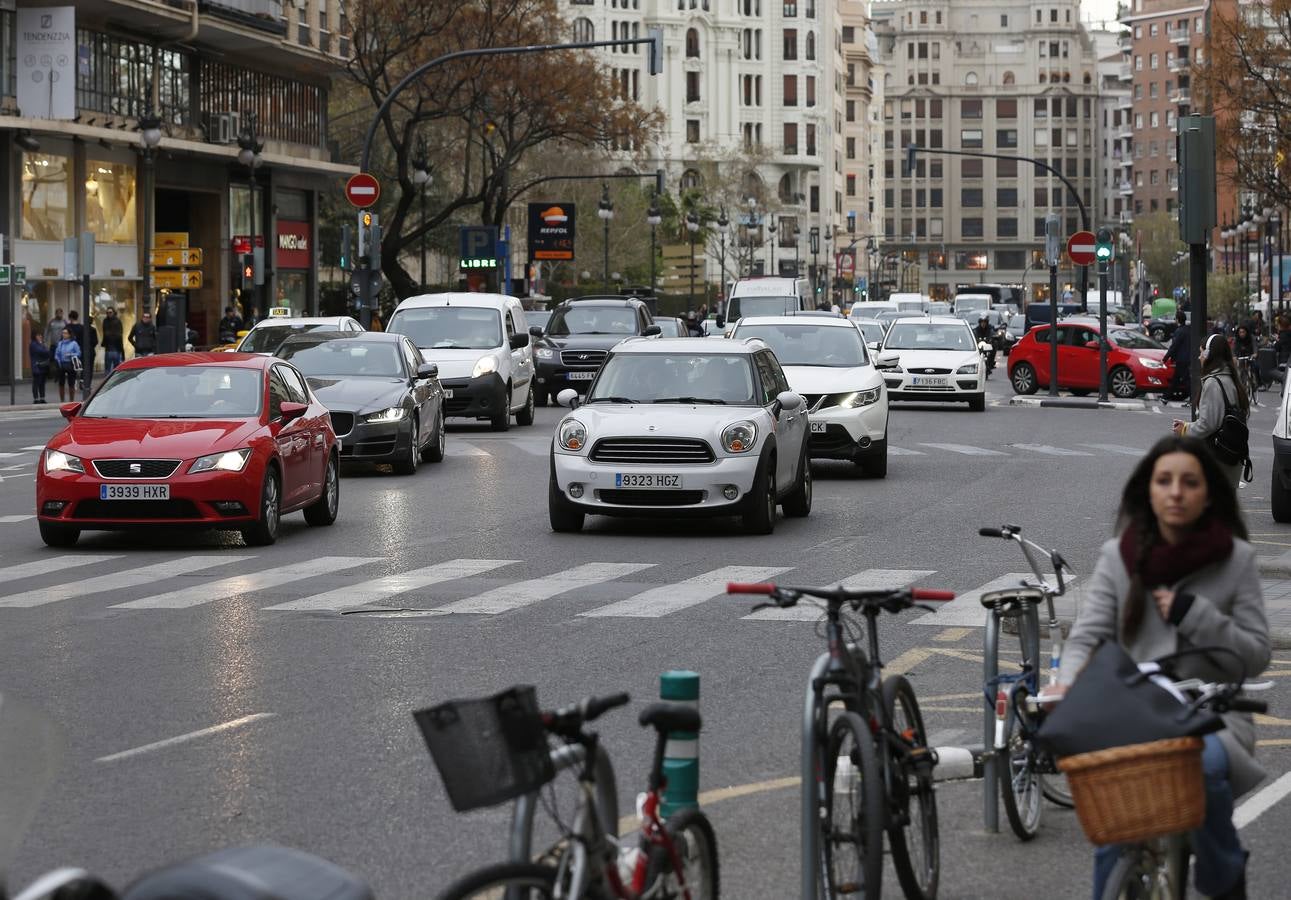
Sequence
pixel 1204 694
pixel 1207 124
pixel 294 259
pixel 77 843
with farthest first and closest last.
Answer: pixel 294 259 < pixel 1207 124 < pixel 77 843 < pixel 1204 694

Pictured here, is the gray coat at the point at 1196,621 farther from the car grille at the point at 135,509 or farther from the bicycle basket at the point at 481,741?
the car grille at the point at 135,509

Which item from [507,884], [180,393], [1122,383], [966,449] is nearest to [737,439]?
[180,393]

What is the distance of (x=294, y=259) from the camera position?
211ft

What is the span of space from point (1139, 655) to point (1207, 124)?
11.3 meters

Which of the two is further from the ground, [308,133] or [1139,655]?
[308,133]

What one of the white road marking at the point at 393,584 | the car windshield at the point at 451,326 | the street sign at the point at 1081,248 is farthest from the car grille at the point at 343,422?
the street sign at the point at 1081,248

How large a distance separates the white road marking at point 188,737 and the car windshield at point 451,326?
2349cm

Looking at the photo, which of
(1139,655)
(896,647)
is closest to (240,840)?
(1139,655)

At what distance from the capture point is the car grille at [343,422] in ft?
81.2

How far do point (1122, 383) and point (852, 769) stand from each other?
141ft

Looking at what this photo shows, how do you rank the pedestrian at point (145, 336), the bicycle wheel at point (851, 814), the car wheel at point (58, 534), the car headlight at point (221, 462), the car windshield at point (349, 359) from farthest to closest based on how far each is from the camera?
1. the pedestrian at point (145, 336)
2. the car windshield at point (349, 359)
3. the car wheel at point (58, 534)
4. the car headlight at point (221, 462)
5. the bicycle wheel at point (851, 814)

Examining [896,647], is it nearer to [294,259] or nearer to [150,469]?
[150,469]

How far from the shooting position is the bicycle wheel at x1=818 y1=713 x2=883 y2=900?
5.89 m

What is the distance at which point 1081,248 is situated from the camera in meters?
44.5
